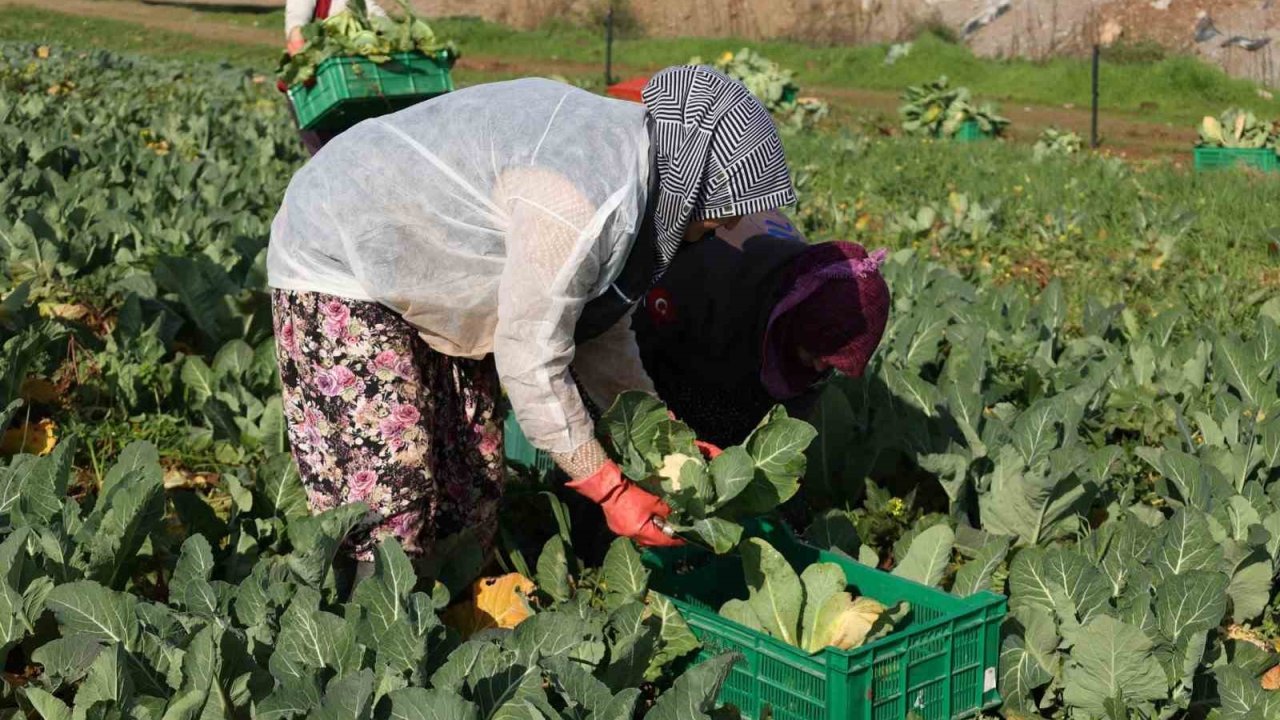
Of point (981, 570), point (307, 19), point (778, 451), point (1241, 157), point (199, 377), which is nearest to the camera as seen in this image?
point (778, 451)

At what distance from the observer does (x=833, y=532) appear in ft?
11.3

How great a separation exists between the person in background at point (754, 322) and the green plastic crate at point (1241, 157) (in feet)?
25.4

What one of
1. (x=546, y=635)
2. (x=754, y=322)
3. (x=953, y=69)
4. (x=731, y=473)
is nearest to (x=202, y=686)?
(x=546, y=635)

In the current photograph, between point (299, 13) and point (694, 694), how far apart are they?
367cm

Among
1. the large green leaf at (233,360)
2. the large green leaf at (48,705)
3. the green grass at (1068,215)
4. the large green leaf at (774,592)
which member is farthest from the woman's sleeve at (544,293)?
the green grass at (1068,215)

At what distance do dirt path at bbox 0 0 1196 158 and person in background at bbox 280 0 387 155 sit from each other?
9.18 m

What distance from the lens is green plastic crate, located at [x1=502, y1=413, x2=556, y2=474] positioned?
390 centimetres

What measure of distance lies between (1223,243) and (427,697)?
576 cm

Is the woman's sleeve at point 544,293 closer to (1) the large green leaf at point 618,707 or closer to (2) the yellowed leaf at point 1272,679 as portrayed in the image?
(1) the large green leaf at point 618,707

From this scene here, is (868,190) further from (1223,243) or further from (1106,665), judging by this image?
(1106,665)

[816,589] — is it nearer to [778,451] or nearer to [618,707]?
[778,451]

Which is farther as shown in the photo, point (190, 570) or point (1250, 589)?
point (1250, 589)

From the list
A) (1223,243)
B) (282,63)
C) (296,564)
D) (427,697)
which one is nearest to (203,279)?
(282,63)

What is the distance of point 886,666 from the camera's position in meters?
2.61
